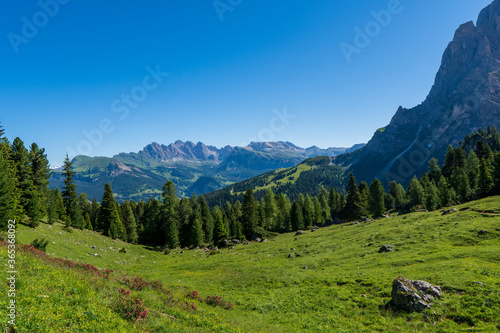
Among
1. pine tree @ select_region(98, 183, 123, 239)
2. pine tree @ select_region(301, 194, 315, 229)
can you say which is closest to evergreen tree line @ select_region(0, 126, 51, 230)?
pine tree @ select_region(98, 183, 123, 239)

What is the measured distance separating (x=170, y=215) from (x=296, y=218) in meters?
53.0

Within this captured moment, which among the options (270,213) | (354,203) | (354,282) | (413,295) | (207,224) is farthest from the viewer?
(270,213)

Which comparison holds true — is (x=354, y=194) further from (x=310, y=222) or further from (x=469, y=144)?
(x=469, y=144)

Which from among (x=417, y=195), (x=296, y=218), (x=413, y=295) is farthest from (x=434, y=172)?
(x=413, y=295)

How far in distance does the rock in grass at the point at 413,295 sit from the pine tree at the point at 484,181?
76004 millimetres

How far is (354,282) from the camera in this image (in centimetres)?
2662

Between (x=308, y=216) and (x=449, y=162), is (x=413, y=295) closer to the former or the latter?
(x=308, y=216)

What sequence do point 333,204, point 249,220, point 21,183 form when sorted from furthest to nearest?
point 333,204
point 249,220
point 21,183

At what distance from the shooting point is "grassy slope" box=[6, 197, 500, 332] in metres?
17.5

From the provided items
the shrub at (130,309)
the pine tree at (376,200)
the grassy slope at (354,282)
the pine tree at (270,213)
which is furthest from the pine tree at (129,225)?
the pine tree at (376,200)

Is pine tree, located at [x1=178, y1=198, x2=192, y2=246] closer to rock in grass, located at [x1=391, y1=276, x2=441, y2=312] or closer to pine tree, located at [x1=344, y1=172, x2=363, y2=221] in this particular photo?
pine tree, located at [x1=344, y1=172, x2=363, y2=221]

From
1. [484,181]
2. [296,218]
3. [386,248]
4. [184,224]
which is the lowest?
[296,218]

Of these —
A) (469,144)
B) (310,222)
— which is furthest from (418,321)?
(469,144)

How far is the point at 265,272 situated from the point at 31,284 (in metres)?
29.1
